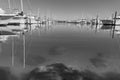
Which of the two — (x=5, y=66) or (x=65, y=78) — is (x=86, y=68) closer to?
(x=65, y=78)

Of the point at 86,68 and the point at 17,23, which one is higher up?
the point at 17,23

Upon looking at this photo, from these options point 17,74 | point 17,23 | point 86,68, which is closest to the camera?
point 17,74

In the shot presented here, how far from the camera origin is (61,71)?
878 cm

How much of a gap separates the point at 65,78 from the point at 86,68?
2463 mm

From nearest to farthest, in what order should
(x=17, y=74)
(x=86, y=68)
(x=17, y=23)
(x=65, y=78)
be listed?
(x=65, y=78)
(x=17, y=74)
(x=86, y=68)
(x=17, y=23)

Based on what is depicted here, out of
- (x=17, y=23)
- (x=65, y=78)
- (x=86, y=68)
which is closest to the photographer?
(x=65, y=78)

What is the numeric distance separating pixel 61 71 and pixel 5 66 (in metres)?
Answer: 4.11

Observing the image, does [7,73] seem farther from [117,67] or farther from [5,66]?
[117,67]

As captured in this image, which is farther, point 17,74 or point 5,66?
point 5,66

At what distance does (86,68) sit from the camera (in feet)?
31.3

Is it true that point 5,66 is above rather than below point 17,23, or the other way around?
below

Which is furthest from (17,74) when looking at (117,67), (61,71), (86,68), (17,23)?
(17,23)

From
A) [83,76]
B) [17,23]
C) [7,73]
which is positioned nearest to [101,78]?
[83,76]

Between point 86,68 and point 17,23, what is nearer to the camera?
point 86,68
